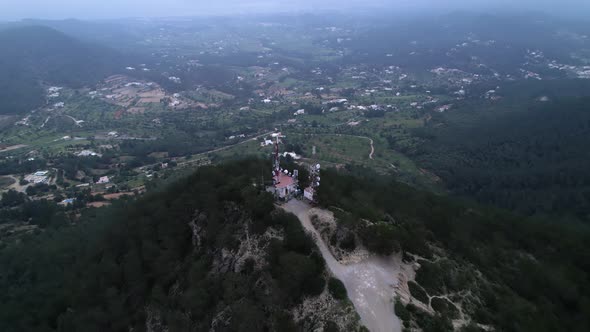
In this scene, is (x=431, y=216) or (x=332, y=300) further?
(x=431, y=216)

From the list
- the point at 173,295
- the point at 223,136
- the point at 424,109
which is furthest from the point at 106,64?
the point at 173,295

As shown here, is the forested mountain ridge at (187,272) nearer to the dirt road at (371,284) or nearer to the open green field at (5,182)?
the dirt road at (371,284)

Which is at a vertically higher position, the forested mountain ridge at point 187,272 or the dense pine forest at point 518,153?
the forested mountain ridge at point 187,272

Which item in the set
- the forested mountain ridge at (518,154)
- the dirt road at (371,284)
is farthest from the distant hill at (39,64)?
the dirt road at (371,284)

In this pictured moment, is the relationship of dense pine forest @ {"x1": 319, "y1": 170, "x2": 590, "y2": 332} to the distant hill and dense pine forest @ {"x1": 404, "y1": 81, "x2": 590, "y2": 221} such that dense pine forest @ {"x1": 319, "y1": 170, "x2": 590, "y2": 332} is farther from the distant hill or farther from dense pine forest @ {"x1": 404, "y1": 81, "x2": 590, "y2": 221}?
the distant hill

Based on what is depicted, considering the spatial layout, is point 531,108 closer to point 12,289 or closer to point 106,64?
point 12,289

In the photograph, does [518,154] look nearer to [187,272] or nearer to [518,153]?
[518,153]

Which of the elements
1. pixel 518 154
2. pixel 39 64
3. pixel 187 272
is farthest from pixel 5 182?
pixel 518 154
